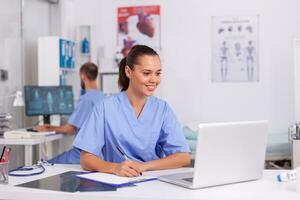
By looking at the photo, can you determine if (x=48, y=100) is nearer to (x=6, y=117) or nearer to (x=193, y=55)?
(x=6, y=117)

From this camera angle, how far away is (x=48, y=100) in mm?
4164

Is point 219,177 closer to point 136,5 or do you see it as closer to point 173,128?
point 173,128

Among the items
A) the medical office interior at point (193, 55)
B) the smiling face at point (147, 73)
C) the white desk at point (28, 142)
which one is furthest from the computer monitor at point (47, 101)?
the smiling face at point (147, 73)

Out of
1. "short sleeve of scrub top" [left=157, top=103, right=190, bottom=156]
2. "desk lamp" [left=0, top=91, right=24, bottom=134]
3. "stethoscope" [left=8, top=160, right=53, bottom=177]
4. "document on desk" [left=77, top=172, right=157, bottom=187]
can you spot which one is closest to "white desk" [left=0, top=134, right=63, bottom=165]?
"desk lamp" [left=0, top=91, right=24, bottom=134]

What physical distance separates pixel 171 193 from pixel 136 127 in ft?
1.92

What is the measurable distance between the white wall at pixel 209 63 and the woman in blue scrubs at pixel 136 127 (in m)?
2.56

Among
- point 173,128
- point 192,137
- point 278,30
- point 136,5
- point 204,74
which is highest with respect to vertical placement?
point 136,5

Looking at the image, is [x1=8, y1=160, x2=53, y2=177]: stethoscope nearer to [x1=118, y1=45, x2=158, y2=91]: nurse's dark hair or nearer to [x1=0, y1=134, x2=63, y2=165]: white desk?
[x1=118, y1=45, x2=158, y2=91]: nurse's dark hair

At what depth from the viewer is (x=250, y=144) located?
163 cm

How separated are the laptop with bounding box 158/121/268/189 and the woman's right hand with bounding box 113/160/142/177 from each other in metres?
0.12

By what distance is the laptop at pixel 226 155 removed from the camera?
151 cm

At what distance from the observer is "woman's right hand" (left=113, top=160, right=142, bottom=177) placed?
173 centimetres

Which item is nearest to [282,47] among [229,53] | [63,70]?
[229,53]

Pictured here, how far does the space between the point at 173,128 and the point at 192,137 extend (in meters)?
1.97
